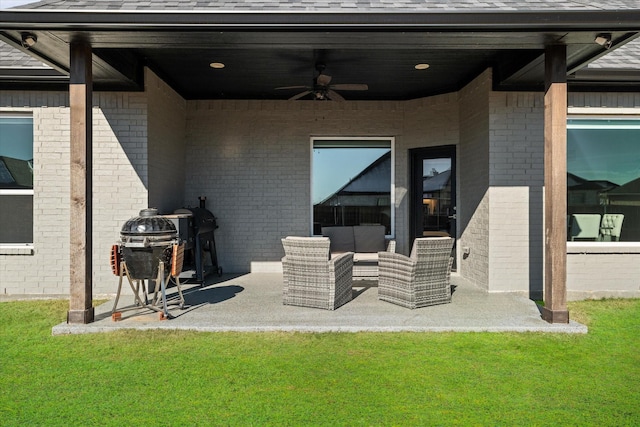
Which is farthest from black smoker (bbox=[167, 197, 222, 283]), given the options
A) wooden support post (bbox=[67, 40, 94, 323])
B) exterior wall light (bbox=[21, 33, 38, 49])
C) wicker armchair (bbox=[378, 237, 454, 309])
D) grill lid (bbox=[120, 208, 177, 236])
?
wicker armchair (bbox=[378, 237, 454, 309])

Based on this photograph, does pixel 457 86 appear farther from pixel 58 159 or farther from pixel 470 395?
pixel 58 159

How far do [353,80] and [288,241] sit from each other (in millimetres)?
3135

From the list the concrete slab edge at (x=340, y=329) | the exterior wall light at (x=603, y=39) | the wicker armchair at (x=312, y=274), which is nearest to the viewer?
the exterior wall light at (x=603, y=39)

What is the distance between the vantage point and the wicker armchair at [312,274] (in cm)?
498

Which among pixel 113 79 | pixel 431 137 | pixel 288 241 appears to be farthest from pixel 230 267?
pixel 431 137

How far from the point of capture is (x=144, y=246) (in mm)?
4484

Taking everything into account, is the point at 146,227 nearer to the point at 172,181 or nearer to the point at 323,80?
the point at 172,181

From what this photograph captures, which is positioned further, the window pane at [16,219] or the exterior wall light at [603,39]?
the window pane at [16,219]

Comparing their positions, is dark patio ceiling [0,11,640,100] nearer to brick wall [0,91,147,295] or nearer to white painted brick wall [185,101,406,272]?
brick wall [0,91,147,295]

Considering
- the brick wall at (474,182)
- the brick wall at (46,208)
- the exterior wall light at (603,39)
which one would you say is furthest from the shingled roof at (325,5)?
the brick wall at (46,208)

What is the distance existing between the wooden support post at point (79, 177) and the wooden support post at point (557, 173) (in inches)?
193

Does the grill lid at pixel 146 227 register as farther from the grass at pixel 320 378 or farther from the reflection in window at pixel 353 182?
the reflection in window at pixel 353 182

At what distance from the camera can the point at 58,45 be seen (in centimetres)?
449

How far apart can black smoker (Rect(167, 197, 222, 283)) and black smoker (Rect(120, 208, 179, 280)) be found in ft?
4.42
